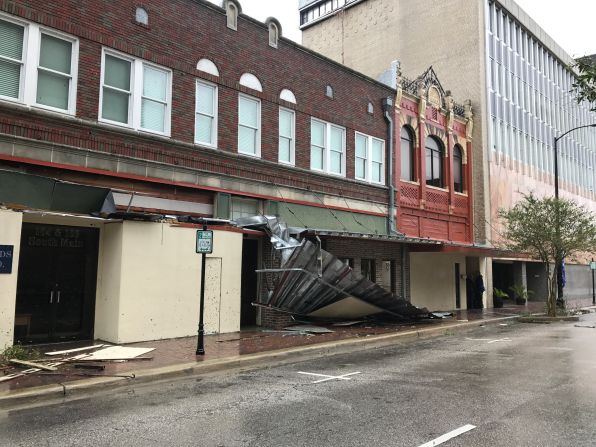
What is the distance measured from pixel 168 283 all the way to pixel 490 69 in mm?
23067

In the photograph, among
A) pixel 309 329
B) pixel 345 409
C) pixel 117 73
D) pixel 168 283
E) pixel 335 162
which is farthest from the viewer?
pixel 335 162

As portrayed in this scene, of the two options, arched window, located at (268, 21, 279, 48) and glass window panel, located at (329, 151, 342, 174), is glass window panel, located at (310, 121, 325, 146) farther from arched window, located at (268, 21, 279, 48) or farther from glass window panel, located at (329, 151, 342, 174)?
arched window, located at (268, 21, 279, 48)

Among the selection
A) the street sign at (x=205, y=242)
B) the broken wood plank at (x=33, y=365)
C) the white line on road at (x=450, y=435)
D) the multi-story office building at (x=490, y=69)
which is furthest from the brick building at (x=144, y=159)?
the multi-story office building at (x=490, y=69)

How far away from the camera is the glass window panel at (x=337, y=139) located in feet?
63.8

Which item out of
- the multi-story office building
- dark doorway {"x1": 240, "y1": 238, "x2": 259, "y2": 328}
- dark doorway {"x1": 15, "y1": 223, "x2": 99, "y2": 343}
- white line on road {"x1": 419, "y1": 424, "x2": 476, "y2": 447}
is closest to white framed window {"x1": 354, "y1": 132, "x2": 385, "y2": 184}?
dark doorway {"x1": 240, "y1": 238, "x2": 259, "y2": 328}

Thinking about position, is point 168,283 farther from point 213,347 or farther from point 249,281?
point 249,281

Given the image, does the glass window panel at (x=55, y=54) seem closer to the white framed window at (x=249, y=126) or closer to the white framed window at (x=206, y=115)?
the white framed window at (x=206, y=115)

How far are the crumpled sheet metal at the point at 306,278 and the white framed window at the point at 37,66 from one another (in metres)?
5.52

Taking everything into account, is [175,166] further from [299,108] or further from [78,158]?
[299,108]

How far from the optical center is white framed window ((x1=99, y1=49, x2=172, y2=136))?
516 inches

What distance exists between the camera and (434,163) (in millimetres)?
25531

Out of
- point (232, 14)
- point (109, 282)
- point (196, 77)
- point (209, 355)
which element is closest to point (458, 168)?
point (232, 14)

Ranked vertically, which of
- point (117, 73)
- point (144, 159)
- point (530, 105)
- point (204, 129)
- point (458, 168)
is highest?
point (530, 105)

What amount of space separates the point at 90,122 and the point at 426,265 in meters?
16.2
